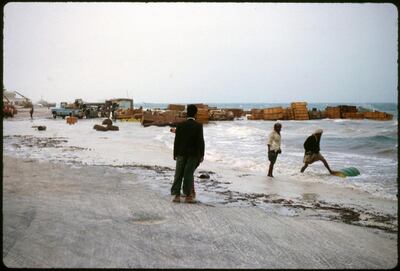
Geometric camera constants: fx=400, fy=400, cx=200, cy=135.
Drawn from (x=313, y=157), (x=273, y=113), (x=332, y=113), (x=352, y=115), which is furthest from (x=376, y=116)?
(x=313, y=157)

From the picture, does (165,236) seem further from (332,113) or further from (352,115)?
(352,115)

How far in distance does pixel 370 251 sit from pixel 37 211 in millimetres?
4583

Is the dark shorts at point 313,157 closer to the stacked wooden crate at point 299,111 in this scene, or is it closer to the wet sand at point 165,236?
the wet sand at point 165,236

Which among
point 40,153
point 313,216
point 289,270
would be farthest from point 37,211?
point 40,153

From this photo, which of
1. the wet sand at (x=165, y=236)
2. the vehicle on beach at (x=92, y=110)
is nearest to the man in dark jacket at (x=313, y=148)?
the wet sand at (x=165, y=236)

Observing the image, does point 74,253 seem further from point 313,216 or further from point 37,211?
point 313,216

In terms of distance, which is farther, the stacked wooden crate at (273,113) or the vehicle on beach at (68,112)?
the stacked wooden crate at (273,113)

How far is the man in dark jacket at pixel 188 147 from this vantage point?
6820 mm

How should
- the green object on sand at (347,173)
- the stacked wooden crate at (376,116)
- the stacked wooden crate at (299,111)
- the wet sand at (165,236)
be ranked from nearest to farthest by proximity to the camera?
the wet sand at (165,236) < the green object on sand at (347,173) < the stacked wooden crate at (299,111) < the stacked wooden crate at (376,116)

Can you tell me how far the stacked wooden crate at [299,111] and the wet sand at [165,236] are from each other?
46944 millimetres

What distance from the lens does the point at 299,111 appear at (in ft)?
174

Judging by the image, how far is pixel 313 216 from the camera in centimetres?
652

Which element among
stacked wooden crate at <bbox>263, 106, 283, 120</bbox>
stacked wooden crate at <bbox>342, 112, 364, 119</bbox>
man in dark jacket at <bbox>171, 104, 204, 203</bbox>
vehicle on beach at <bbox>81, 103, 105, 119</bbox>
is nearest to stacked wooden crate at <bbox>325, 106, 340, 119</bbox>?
stacked wooden crate at <bbox>342, 112, 364, 119</bbox>

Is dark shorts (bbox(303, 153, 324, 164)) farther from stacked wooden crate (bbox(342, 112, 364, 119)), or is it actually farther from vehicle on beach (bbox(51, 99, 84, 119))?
stacked wooden crate (bbox(342, 112, 364, 119))
